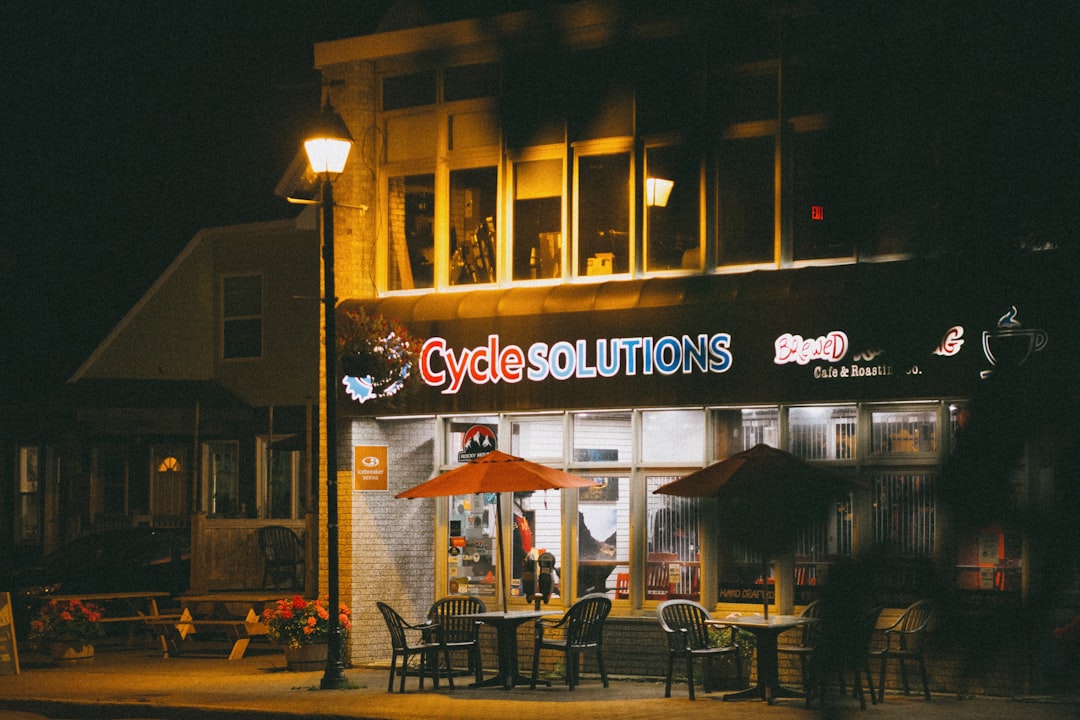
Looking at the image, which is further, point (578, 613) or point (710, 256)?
point (578, 613)

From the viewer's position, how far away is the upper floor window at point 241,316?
28984mm

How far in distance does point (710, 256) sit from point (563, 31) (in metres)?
1.11

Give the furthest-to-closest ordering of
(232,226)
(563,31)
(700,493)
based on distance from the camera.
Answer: (232,226) → (700,493) → (563,31)

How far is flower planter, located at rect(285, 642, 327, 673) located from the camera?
1644cm

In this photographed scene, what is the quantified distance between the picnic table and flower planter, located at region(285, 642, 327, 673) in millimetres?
2173

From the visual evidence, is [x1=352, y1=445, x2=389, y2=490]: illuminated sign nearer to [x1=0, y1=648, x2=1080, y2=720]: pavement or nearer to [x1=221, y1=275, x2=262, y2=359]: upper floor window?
[x1=0, y1=648, x2=1080, y2=720]: pavement

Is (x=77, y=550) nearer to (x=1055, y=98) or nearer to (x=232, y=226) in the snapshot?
(x=232, y=226)

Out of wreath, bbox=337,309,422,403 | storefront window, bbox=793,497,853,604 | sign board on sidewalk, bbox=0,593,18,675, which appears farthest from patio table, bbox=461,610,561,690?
storefront window, bbox=793,497,853,604

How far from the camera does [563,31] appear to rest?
5.39ft

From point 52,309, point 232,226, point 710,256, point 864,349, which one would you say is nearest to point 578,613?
point 710,256

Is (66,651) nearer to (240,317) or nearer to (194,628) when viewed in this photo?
(194,628)

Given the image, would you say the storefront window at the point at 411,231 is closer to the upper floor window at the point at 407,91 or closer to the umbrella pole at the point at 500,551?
the upper floor window at the point at 407,91

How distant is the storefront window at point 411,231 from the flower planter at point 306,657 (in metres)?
4.07

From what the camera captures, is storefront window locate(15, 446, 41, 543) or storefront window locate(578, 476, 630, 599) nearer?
storefront window locate(578, 476, 630, 599)
